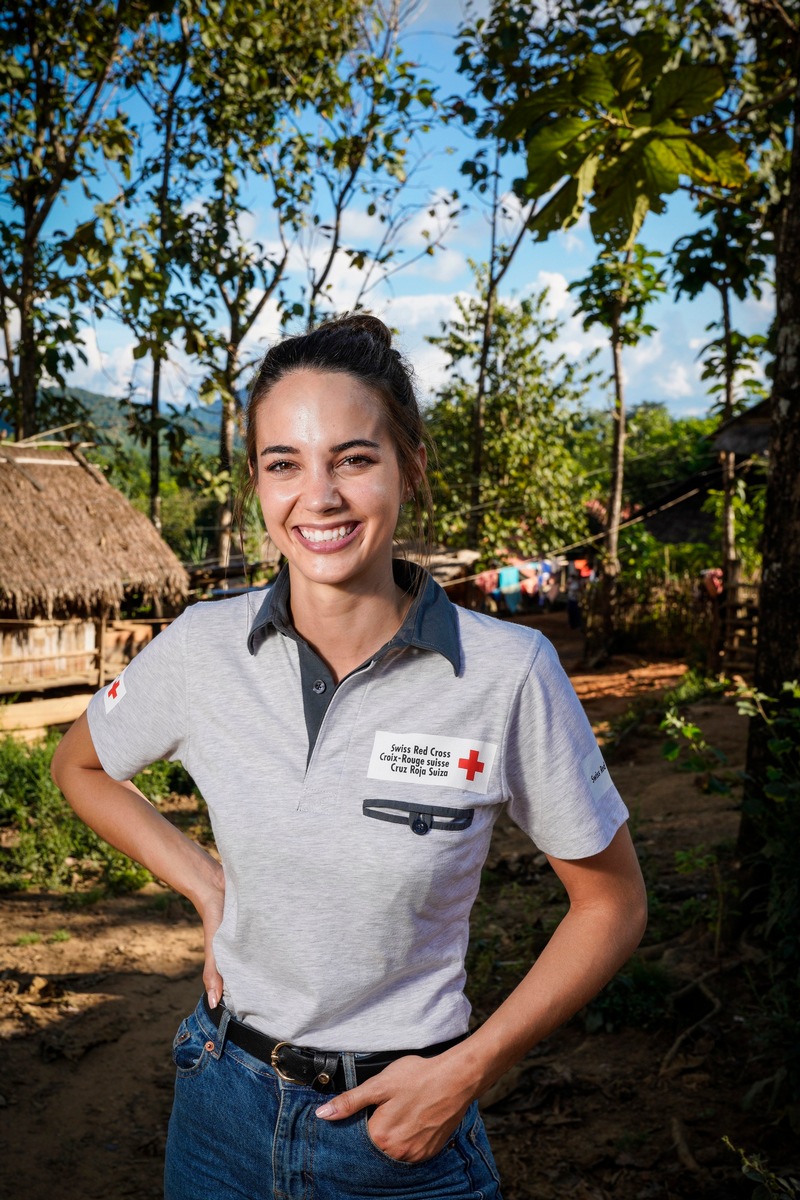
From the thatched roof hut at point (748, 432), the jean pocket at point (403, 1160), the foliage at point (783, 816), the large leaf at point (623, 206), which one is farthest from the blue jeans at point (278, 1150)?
the thatched roof hut at point (748, 432)

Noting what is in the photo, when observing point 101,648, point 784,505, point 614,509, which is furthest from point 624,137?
point 614,509

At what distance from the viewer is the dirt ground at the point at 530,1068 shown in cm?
341

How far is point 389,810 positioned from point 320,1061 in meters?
0.39

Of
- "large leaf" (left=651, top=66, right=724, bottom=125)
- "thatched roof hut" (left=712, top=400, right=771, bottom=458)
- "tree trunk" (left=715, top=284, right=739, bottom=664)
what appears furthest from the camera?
"tree trunk" (left=715, top=284, right=739, bottom=664)

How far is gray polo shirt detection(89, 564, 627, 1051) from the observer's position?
4.51 feet

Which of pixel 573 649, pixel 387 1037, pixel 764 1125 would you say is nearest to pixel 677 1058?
pixel 764 1125

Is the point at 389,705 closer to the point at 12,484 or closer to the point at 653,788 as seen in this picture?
the point at 653,788

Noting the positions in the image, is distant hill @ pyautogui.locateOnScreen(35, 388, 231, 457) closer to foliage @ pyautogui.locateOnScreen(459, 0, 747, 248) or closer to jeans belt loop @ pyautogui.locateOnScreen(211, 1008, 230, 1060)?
foliage @ pyautogui.locateOnScreen(459, 0, 747, 248)

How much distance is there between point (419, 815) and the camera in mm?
1364

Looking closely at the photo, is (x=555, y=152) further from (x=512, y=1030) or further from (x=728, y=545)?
(x=728, y=545)

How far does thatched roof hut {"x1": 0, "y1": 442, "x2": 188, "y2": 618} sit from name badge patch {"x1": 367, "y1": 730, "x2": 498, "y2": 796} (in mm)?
8440

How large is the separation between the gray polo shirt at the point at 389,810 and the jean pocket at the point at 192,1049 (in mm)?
94

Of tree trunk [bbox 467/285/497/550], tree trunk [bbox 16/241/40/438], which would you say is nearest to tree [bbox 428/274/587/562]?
tree trunk [bbox 467/285/497/550]

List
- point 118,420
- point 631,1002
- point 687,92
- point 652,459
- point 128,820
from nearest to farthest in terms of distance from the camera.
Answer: point 128,820
point 687,92
point 631,1002
point 118,420
point 652,459
